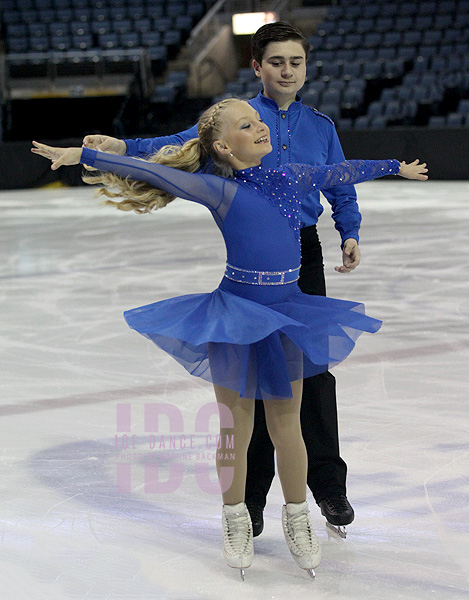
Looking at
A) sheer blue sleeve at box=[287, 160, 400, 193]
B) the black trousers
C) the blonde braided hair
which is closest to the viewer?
the blonde braided hair

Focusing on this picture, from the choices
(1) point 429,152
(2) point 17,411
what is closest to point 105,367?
(2) point 17,411

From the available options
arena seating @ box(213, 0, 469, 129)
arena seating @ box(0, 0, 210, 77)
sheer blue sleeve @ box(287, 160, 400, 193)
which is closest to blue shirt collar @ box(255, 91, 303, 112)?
sheer blue sleeve @ box(287, 160, 400, 193)

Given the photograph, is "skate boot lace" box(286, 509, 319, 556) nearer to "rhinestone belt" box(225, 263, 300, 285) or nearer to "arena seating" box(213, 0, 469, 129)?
"rhinestone belt" box(225, 263, 300, 285)

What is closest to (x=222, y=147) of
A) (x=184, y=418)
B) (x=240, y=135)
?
(x=240, y=135)

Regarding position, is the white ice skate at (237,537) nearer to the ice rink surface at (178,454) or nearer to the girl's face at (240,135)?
the ice rink surface at (178,454)

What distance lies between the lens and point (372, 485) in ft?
8.52

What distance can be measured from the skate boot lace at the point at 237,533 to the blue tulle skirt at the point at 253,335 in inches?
12.3

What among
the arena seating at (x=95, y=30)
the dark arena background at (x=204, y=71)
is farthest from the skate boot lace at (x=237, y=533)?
the arena seating at (x=95, y=30)

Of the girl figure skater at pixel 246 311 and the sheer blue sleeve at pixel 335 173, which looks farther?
the sheer blue sleeve at pixel 335 173

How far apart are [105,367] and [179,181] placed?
2051mm

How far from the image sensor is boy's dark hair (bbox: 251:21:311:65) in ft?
7.41

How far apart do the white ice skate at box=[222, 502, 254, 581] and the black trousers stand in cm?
24

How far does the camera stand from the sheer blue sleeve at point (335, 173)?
2.13 meters

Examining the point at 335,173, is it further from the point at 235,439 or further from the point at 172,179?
the point at 235,439
